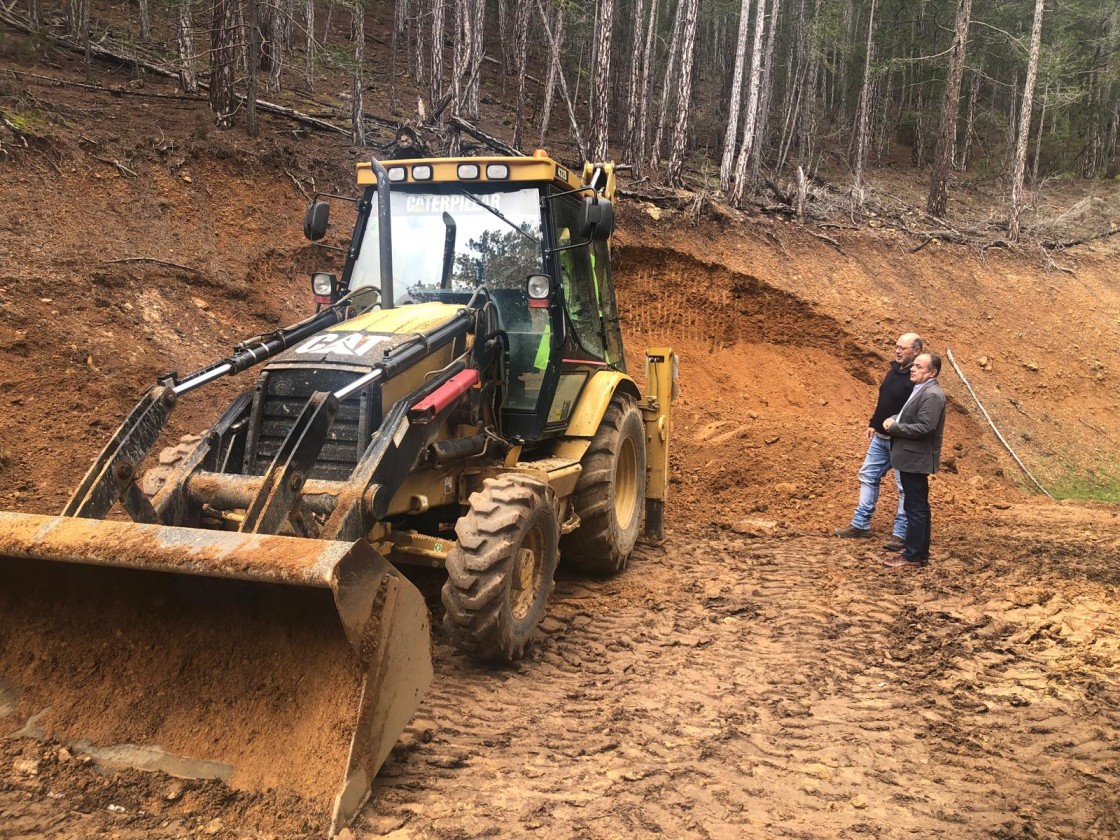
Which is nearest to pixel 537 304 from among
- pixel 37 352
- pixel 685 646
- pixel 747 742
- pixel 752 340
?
pixel 685 646

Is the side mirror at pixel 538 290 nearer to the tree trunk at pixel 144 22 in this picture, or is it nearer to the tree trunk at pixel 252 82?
the tree trunk at pixel 252 82

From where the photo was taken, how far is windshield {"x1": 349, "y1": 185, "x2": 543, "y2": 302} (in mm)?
5406

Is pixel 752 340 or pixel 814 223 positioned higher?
pixel 814 223

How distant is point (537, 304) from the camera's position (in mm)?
5391

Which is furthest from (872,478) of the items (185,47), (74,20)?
(74,20)

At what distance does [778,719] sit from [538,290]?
290 cm

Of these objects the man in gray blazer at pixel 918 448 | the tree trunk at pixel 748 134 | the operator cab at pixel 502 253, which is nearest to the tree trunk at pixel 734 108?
the tree trunk at pixel 748 134

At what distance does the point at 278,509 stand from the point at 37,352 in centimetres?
454

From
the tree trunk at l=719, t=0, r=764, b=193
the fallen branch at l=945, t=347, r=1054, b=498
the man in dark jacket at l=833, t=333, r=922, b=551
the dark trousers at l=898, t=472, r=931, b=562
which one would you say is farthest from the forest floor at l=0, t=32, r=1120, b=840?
the tree trunk at l=719, t=0, r=764, b=193

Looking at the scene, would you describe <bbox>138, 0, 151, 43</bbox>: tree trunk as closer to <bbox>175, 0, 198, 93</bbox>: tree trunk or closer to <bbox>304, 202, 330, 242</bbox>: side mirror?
<bbox>175, 0, 198, 93</bbox>: tree trunk

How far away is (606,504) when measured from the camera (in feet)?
19.0

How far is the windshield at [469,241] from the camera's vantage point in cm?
541

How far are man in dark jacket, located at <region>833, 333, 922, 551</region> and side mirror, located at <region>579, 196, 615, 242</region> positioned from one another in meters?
3.25

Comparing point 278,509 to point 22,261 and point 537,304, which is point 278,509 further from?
point 22,261
